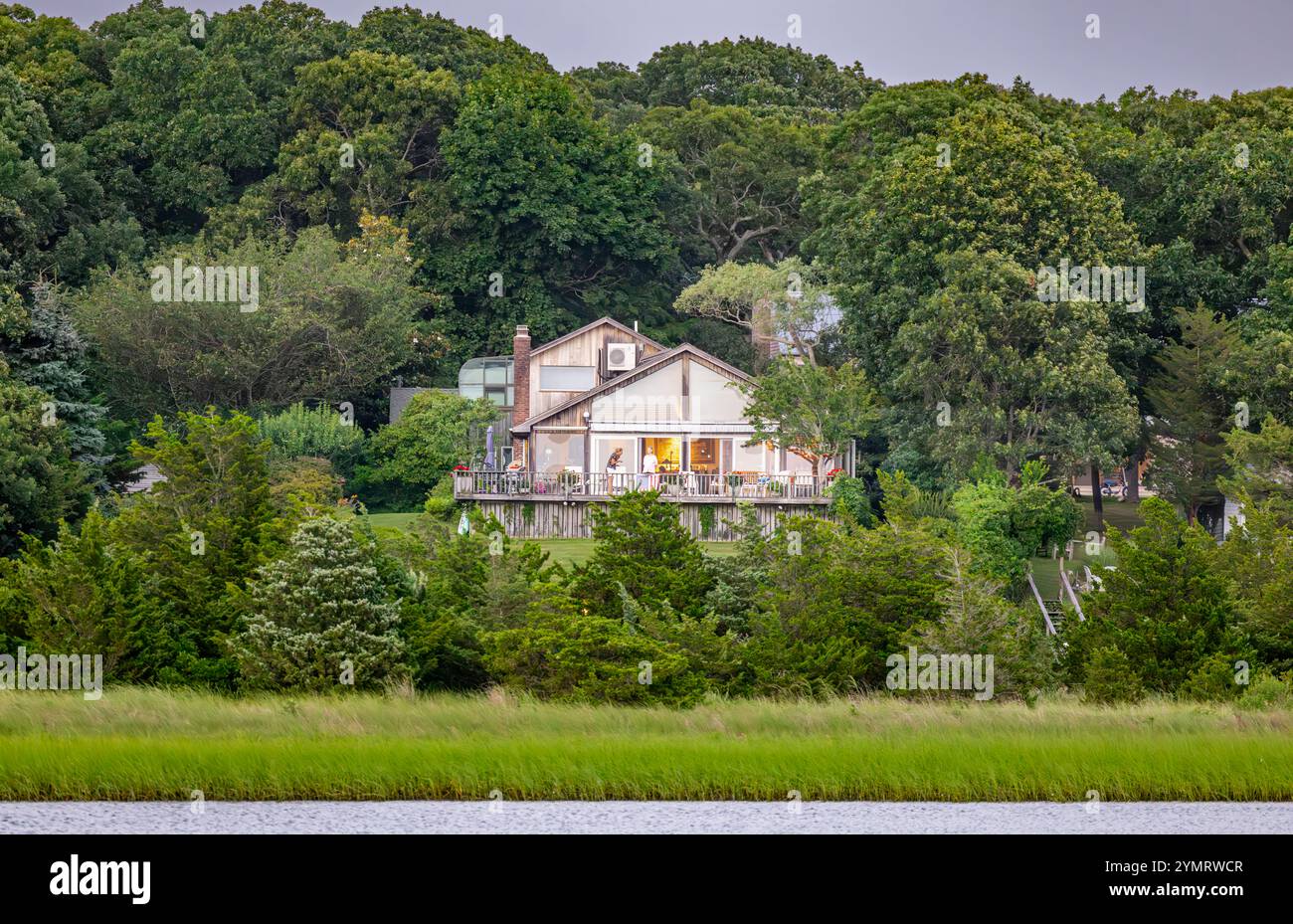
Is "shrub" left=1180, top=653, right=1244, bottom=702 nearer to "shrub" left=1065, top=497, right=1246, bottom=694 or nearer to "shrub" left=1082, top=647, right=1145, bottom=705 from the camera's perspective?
"shrub" left=1065, top=497, right=1246, bottom=694

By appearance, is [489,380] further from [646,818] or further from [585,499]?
[646,818]

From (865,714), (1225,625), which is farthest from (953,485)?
(865,714)

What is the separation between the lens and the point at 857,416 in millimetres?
51312

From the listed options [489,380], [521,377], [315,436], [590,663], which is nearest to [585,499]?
[315,436]

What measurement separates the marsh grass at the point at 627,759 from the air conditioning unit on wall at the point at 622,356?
4151cm

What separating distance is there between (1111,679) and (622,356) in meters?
36.7

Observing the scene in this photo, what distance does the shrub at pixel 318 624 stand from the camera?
966 inches

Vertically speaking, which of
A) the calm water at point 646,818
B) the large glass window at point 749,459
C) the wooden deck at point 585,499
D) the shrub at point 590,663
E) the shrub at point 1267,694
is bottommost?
the calm water at point 646,818

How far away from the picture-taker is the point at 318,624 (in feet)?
81.6

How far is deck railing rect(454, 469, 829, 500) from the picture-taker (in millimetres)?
49938

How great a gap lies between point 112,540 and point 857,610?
12.3m

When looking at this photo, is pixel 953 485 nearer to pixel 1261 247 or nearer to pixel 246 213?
pixel 1261 247

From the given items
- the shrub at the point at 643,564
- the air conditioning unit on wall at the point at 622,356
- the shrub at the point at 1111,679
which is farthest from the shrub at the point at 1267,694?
the air conditioning unit on wall at the point at 622,356

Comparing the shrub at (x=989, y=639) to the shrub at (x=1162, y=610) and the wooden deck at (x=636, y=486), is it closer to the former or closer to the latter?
the shrub at (x=1162, y=610)
